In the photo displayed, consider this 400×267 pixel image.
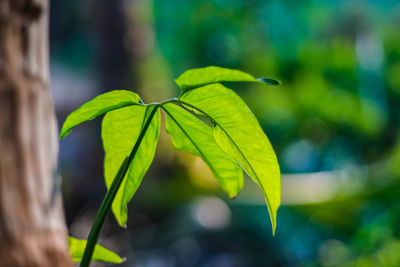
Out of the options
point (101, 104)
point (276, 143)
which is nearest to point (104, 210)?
point (101, 104)

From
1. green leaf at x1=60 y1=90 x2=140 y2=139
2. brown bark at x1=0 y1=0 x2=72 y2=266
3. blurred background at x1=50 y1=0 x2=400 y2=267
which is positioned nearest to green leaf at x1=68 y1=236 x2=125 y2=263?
brown bark at x1=0 y1=0 x2=72 y2=266

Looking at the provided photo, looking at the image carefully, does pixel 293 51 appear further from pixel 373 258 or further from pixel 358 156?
pixel 373 258

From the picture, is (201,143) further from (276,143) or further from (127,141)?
(276,143)

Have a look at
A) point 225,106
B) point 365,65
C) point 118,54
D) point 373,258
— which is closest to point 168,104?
point 225,106

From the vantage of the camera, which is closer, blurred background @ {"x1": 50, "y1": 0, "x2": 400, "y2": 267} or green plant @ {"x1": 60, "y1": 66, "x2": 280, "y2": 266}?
green plant @ {"x1": 60, "y1": 66, "x2": 280, "y2": 266}

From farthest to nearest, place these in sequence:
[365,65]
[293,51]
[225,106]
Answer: [293,51] → [365,65] → [225,106]

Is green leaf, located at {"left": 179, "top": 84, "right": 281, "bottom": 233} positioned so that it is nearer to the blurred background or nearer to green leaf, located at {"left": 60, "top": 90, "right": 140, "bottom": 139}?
green leaf, located at {"left": 60, "top": 90, "right": 140, "bottom": 139}
